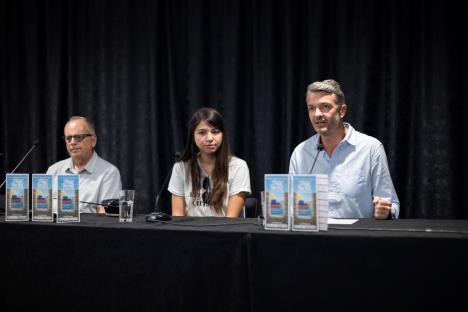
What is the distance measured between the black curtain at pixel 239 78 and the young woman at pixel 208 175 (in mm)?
852

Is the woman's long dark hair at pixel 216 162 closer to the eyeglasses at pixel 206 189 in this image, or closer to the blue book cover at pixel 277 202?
the eyeglasses at pixel 206 189

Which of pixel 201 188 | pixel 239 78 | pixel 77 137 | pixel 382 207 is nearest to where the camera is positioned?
pixel 382 207

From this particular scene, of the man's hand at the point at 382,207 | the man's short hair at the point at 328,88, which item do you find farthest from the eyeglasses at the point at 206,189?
the man's hand at the point at 382,207

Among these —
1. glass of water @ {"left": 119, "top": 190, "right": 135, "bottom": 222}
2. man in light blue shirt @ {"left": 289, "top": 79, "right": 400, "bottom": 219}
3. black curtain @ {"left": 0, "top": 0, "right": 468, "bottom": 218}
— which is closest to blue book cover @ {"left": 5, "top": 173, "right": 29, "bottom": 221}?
glass of water @ {"left": 119, "top": 190, "right": 135, "bottom": 222}

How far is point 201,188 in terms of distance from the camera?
255 cm

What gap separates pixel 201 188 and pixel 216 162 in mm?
170

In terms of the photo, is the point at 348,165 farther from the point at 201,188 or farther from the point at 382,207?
the point at 201,188

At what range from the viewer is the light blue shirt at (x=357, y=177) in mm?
2330

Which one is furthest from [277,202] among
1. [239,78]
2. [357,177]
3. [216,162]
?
[239,78]

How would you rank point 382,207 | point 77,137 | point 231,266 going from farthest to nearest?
point 77,137 → point 382,207 → point 231,266

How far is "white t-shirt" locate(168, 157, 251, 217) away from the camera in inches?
99.2

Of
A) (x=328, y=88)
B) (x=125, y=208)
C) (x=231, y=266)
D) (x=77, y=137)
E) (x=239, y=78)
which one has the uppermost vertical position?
(x=239, y=78)

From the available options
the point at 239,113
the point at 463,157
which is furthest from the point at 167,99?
the point at 463,157

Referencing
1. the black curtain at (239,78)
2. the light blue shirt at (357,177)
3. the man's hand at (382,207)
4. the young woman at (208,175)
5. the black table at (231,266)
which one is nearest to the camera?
the black table at (231,266)
